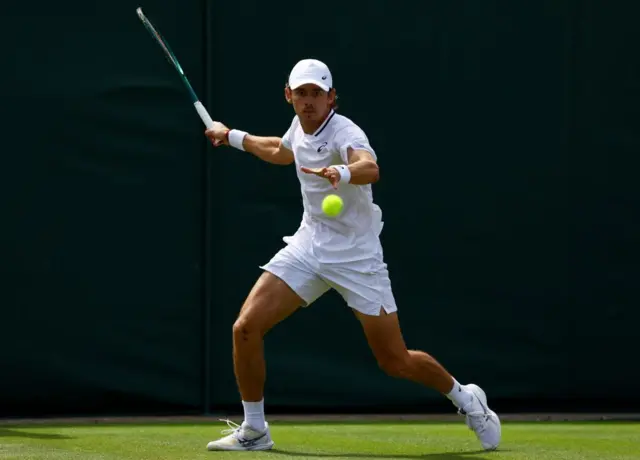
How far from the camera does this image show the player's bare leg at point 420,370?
634 centimetres

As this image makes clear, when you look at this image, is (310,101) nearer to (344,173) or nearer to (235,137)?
(344,173)

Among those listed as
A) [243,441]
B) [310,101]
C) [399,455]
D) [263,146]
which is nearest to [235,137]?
[263,146]

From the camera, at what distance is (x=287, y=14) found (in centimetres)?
827

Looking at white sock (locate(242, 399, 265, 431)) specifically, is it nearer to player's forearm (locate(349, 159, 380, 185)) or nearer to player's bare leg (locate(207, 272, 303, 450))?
player's bare leg (locate(207, 272, 303, 450))

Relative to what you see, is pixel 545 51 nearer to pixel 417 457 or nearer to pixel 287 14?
pixel 287 14

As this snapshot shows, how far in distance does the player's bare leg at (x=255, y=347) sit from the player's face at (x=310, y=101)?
0.73 m

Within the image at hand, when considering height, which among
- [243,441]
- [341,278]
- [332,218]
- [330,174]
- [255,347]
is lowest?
[243,441]

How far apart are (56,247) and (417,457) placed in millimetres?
2798

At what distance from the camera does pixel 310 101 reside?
627 cm

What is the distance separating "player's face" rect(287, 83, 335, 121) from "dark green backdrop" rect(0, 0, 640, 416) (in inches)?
75.7

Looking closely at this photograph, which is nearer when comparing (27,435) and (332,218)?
(332,218)

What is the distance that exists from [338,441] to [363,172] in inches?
68.8

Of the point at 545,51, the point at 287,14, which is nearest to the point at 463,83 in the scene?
the point at 545,51

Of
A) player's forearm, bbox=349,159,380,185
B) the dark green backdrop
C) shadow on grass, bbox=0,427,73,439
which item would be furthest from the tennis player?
the dark green backdrop
